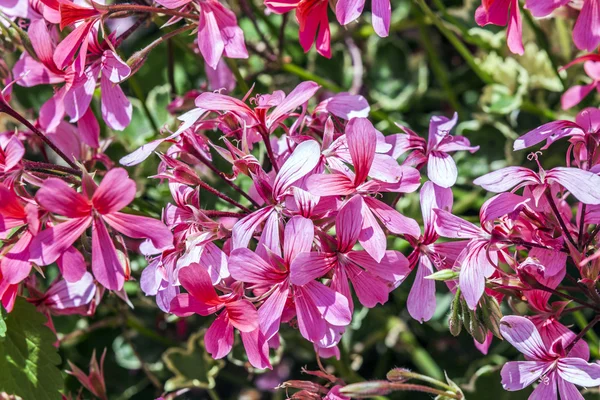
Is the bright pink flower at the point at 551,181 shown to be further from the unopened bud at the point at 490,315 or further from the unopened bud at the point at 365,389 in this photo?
the unopened bud at the point at 365,389

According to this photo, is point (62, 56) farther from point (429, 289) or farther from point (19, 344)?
point (429, 289)

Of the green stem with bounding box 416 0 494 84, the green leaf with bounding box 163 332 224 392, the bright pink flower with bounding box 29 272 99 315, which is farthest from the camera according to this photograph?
the green leaf with bounding box 163 332 224 392

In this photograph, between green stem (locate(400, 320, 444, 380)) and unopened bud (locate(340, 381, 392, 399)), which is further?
green stem (locate(400, 320, 444, 380))

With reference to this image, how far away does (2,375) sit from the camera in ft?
3.50

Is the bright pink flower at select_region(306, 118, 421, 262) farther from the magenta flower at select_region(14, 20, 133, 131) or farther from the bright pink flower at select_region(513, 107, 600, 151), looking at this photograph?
the magenta flower at select_region(14, 20, 133, 131)

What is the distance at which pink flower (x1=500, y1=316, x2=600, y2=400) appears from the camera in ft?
2.79

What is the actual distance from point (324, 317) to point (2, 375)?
499mm

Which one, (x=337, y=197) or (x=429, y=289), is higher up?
(x=337, y=197)

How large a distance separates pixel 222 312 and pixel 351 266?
158mm

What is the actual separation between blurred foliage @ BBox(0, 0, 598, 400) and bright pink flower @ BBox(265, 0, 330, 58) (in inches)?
12.5

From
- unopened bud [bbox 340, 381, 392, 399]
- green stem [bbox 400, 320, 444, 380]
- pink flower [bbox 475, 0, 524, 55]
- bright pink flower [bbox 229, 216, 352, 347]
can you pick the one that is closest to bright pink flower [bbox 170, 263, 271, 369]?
bright pink flower [bbox 229, 216, 352, 347]

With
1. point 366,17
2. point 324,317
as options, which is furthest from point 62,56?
point 366,17

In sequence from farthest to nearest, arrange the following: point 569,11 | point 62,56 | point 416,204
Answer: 1. point 416,204
2. point 569,11
3. point 62,56

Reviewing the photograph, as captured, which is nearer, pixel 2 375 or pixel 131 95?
pixel 2 375
